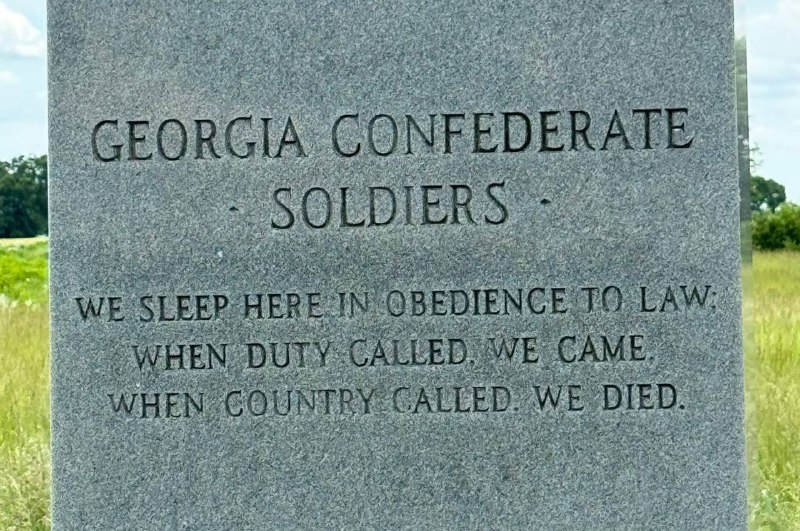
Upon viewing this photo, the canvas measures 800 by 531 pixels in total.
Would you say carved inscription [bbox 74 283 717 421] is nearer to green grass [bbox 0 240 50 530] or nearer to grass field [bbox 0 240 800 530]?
grass field [bbox 0 240 800 530]

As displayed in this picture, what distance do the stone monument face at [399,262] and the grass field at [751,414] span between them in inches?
15.8

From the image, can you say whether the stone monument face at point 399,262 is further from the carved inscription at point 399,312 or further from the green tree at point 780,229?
the green tree at point 780,229

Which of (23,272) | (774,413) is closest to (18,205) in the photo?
(23,272)

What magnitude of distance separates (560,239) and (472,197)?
0.31m

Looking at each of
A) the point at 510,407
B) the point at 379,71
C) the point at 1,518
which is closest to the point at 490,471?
the point at 510,407

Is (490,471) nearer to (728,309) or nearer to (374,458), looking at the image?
(374,458)

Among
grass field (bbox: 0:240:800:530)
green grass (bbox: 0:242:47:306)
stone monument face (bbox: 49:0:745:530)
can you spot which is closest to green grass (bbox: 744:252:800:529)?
grass field (bbox: 0:240:800:530)

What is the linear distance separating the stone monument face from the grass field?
402mm

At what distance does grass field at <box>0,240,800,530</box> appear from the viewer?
481 centimetres

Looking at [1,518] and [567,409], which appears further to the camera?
[1,518]

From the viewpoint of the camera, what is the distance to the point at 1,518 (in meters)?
5.09

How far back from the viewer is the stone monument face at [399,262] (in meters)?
3.61

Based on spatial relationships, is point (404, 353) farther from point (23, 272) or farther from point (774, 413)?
point (23, 272)

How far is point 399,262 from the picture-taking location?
3.63 m
